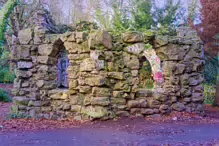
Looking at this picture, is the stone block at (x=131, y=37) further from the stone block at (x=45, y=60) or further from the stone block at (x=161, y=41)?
the stone block at (x=45, y=60)

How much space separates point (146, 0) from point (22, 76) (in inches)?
430

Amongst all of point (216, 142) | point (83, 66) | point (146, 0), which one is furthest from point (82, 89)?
point (146, 0)

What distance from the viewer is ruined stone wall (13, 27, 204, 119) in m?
7.95

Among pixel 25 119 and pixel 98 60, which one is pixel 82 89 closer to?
pixel 98 60

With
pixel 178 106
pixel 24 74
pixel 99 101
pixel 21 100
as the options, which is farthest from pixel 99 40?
pixel 178 106

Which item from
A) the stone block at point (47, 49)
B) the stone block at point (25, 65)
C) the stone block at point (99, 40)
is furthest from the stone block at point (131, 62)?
the stone block at point (25, 65)

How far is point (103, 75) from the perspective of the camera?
311 inches

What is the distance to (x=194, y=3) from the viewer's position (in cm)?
1911

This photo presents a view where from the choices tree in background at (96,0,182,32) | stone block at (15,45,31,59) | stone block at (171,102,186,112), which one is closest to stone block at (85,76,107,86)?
stone block at (15,45,31,59)

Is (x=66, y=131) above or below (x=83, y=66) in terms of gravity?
below

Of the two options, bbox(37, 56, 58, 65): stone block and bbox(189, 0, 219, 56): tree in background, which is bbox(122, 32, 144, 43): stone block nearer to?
bbox(37, 56, 58, 65): stone block

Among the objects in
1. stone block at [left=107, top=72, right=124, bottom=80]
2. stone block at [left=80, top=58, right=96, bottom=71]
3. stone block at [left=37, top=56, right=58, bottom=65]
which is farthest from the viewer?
stone block at [left=37, top=56, right=58, bottom=65]

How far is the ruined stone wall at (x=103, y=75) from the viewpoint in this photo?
795cm

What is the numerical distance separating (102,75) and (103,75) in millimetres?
31
